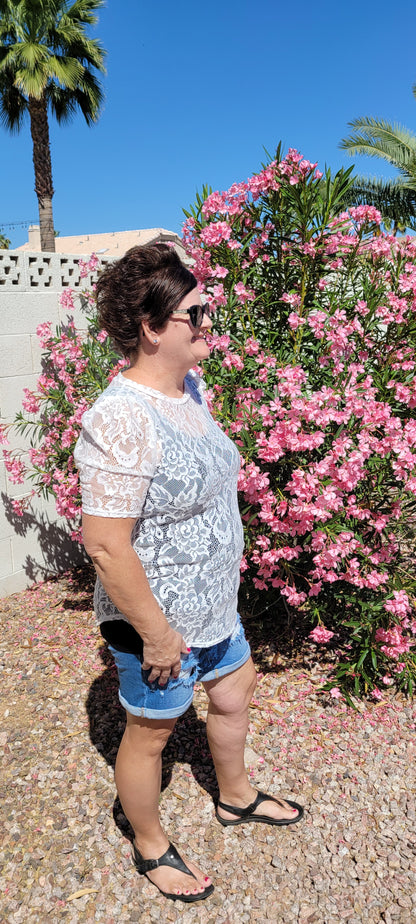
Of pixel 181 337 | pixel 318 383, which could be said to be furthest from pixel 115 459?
pixel 318 383

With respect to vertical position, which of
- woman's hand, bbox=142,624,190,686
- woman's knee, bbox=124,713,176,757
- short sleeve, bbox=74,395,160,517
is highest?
short sleeve, bbox=74,395,160,517

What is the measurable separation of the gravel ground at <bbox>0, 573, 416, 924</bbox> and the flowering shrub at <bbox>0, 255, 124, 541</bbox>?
3.60 feet

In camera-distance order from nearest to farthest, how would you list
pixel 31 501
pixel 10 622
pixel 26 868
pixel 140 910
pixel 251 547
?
pixel 140 910, pixel 26 868, pixel 251 547, pixel 10 622, pixel 31 501

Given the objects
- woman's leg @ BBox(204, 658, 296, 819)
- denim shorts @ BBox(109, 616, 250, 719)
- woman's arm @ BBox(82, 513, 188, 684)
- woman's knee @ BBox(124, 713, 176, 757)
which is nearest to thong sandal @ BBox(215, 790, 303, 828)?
woman's leg @ BBox(204, 658, 296, 819)

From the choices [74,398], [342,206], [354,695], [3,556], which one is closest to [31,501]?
[3,556]

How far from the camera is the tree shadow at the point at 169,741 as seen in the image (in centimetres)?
282

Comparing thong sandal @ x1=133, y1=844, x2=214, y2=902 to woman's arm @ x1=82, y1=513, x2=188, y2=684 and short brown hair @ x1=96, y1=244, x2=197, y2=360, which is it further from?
short brown hair @ x1=96, y1=244, x2=197, y2=360

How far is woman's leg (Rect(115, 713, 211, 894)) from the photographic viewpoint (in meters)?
2.04

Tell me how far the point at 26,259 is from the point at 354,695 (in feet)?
10.9

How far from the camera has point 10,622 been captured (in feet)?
13.9

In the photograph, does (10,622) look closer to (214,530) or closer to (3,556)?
(3,556)

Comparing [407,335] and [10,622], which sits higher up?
[407,335]

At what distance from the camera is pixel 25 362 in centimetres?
445

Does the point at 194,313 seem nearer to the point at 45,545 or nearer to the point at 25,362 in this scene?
the point at 25,362
